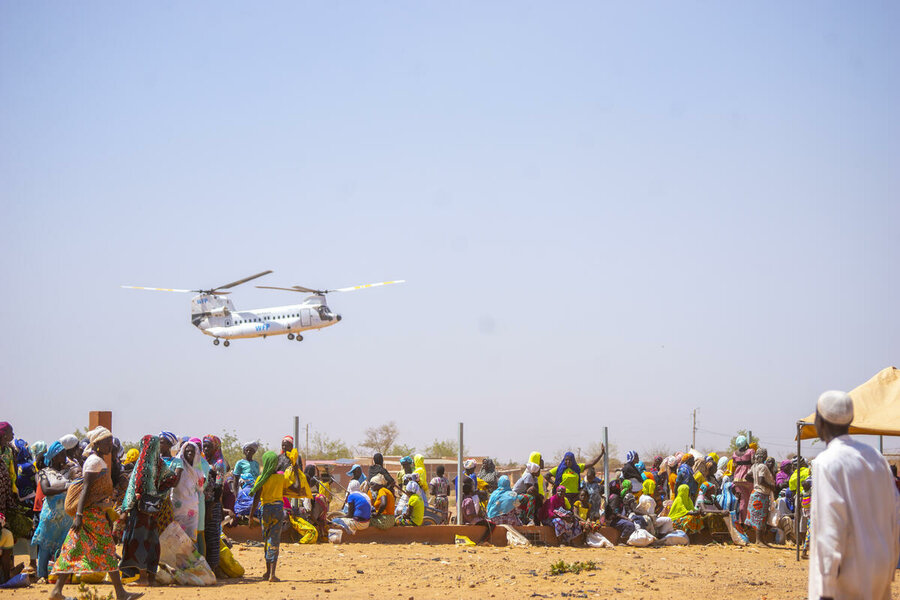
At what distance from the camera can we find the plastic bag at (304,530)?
13766mm

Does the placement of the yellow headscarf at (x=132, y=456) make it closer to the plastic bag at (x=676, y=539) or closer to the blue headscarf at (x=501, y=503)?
the blue headscarf at (x=501, y=503)

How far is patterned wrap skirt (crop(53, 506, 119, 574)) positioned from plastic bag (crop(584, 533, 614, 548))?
7.92 metres

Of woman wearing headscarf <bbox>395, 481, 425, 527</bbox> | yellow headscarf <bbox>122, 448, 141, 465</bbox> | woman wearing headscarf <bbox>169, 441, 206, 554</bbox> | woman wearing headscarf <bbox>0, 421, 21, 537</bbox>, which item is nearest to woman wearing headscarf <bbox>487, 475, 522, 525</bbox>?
woman wearing headscarf <bbox>395, 481, 425, 527</bbox>

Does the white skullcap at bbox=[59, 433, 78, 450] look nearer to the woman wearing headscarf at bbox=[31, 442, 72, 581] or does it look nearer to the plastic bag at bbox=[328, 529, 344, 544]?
the woman wearing headscarf at bbox=[31, 442, 72, 581]

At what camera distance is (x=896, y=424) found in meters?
11.3

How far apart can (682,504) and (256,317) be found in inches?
1386

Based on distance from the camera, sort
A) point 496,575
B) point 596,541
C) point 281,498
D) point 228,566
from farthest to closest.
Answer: point 596,541 → point 496,575 → point 228,566 → point 281,498

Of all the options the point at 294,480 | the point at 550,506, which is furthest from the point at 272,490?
the point at 550,506

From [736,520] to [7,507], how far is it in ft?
36.3

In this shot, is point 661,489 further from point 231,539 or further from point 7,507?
point 7,507

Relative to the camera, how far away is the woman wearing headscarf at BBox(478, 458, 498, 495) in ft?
52.1

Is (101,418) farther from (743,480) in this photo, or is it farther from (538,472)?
(743,480)

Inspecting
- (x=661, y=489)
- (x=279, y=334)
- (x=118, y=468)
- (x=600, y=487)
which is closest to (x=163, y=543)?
(x=118, y=468)

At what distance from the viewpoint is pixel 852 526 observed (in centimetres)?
433
